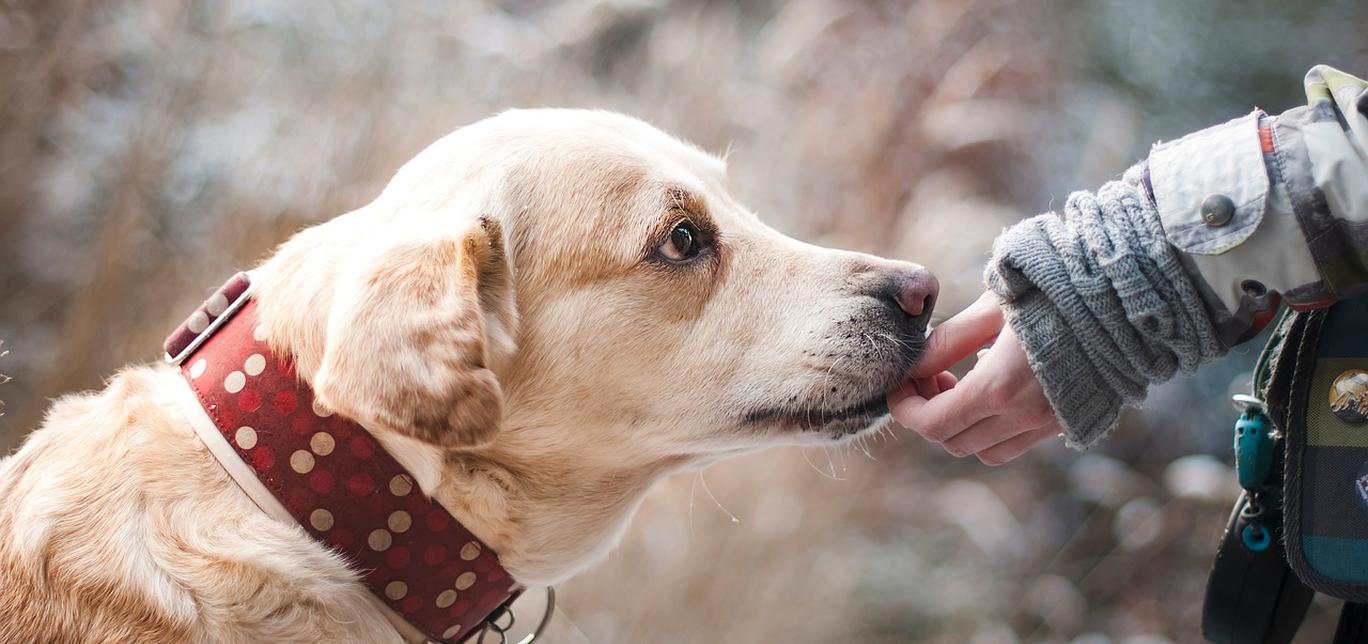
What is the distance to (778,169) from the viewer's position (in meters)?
3.85

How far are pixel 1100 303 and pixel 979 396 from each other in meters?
0.27

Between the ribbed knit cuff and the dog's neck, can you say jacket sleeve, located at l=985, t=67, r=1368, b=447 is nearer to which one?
the ribbed knit cuff

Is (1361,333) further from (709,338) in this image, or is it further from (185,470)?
(185,470)

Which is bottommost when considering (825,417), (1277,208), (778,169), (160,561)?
(778,169)

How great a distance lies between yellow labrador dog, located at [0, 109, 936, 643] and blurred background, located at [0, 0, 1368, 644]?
1629 mm

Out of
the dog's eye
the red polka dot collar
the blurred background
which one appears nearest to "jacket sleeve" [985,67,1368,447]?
the dog's eye

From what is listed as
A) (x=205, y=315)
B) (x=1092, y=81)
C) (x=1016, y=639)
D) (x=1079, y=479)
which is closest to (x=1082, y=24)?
(x=1092, y=81)

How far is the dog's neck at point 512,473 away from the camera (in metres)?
1.70

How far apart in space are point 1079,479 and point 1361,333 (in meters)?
2.29

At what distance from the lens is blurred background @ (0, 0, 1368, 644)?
3547 millimetres

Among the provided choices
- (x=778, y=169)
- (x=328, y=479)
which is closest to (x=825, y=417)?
(x=328, y=479)

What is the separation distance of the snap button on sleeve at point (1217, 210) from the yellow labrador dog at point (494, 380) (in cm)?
57

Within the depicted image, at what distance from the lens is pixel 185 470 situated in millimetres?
1704

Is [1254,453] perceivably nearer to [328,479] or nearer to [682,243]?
[682,243]
